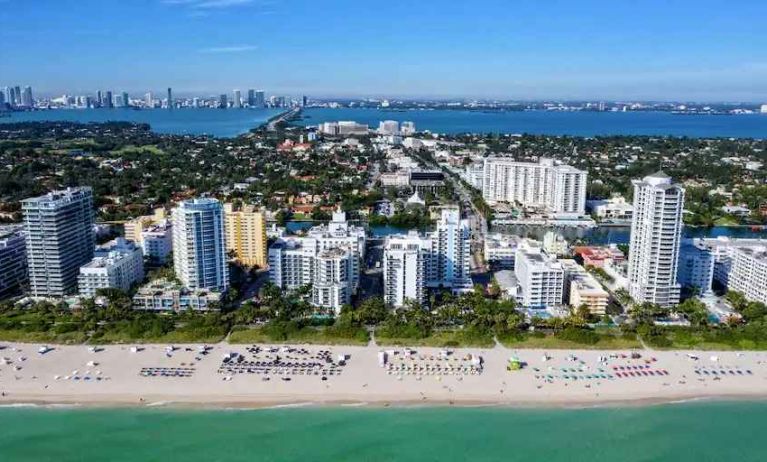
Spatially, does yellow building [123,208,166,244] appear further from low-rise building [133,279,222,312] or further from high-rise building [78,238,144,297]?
low-rise building [133,279,222,312]

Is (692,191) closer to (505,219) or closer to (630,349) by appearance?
(505,219)

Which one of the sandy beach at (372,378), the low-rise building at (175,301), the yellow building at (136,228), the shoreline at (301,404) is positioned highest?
the yellow building at (136,228)

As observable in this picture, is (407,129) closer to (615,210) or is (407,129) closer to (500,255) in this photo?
(615,210)

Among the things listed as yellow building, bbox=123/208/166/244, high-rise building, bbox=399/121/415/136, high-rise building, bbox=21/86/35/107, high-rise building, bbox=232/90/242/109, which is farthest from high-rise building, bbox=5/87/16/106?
yellow building, bbox=123/208/166/244

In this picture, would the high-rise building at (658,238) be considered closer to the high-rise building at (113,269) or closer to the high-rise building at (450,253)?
the high-rise building at (450,253)

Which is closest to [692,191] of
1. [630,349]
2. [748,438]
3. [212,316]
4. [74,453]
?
[630,349]

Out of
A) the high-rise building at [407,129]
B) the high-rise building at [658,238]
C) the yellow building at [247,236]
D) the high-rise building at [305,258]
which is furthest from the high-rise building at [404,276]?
the high-rise building at [407,129]

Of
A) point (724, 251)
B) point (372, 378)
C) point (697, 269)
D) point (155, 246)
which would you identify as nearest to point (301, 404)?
point (372, 378)

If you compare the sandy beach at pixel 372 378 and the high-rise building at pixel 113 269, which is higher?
the high-rise building at pixel 113 269
